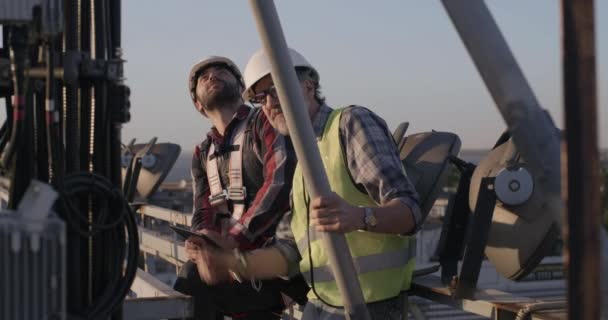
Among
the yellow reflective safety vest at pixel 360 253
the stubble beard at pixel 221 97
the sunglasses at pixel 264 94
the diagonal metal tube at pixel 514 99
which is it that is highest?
the stubble beard at pixel 221 97

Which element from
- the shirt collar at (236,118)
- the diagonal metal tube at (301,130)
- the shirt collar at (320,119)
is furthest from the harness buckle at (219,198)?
the diagonal metal tube at (301,130)

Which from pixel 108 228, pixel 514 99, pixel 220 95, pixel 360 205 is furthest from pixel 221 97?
pixel 514 99

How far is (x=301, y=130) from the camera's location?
2.38 metres

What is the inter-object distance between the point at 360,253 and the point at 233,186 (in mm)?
1294

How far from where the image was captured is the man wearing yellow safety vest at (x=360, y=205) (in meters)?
3.31

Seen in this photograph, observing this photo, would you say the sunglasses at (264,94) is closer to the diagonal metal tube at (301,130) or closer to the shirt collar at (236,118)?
the shirt collar at (236,118)

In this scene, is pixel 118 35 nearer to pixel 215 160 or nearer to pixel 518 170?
pixel 518 170

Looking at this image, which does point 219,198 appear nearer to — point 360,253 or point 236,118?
point 236,118

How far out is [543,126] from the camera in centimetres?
153

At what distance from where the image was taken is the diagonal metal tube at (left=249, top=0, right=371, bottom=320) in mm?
2229

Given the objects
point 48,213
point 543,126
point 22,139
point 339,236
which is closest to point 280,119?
point 339,236

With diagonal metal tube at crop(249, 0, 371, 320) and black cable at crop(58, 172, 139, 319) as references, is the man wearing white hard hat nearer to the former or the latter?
diagonal metal tube at crop(249, 0, 371, 320)

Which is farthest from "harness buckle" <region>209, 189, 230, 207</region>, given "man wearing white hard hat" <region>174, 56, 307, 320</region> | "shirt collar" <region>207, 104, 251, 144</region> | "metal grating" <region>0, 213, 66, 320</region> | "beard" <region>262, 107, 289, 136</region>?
"metal grating" <region>0, 213, 66, 320</region>

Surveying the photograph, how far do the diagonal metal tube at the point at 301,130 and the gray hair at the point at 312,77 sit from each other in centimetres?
116
